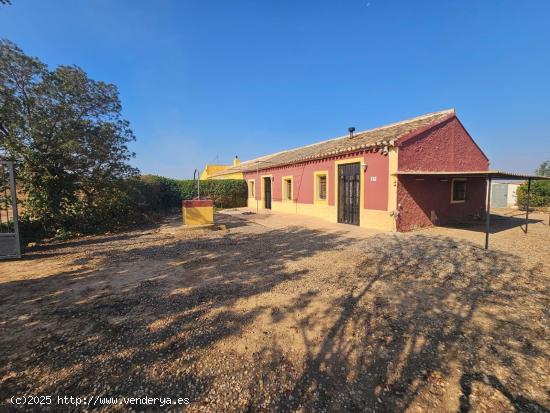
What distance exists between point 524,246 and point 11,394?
10.8m

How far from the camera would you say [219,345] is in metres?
2.76

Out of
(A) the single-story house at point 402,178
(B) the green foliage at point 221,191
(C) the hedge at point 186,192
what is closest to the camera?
(A) the single-story house at point 402,178

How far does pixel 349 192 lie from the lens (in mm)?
11250

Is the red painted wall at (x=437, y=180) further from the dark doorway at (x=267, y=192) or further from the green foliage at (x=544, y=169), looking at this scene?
the green foliage at (x=544, y=169)

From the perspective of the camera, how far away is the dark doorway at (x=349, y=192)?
10.8m

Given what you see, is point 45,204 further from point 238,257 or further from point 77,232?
point 238,257

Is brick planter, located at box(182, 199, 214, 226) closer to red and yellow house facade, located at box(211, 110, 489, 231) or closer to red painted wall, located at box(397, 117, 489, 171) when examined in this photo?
red and yellow house facade, located at box(211, 110, 489, 231)

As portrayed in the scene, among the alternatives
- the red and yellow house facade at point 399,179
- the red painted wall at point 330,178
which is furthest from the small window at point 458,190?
the red painted wall at point 330,178

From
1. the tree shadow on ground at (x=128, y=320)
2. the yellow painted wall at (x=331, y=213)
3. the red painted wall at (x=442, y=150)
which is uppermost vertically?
the red painted wall at (x=442, y=150)

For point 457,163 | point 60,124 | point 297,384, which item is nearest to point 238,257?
point 297,384

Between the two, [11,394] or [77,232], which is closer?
[11,394]

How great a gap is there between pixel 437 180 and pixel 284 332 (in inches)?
418

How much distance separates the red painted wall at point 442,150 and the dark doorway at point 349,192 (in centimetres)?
197

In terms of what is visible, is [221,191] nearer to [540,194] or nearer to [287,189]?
[287,189]
